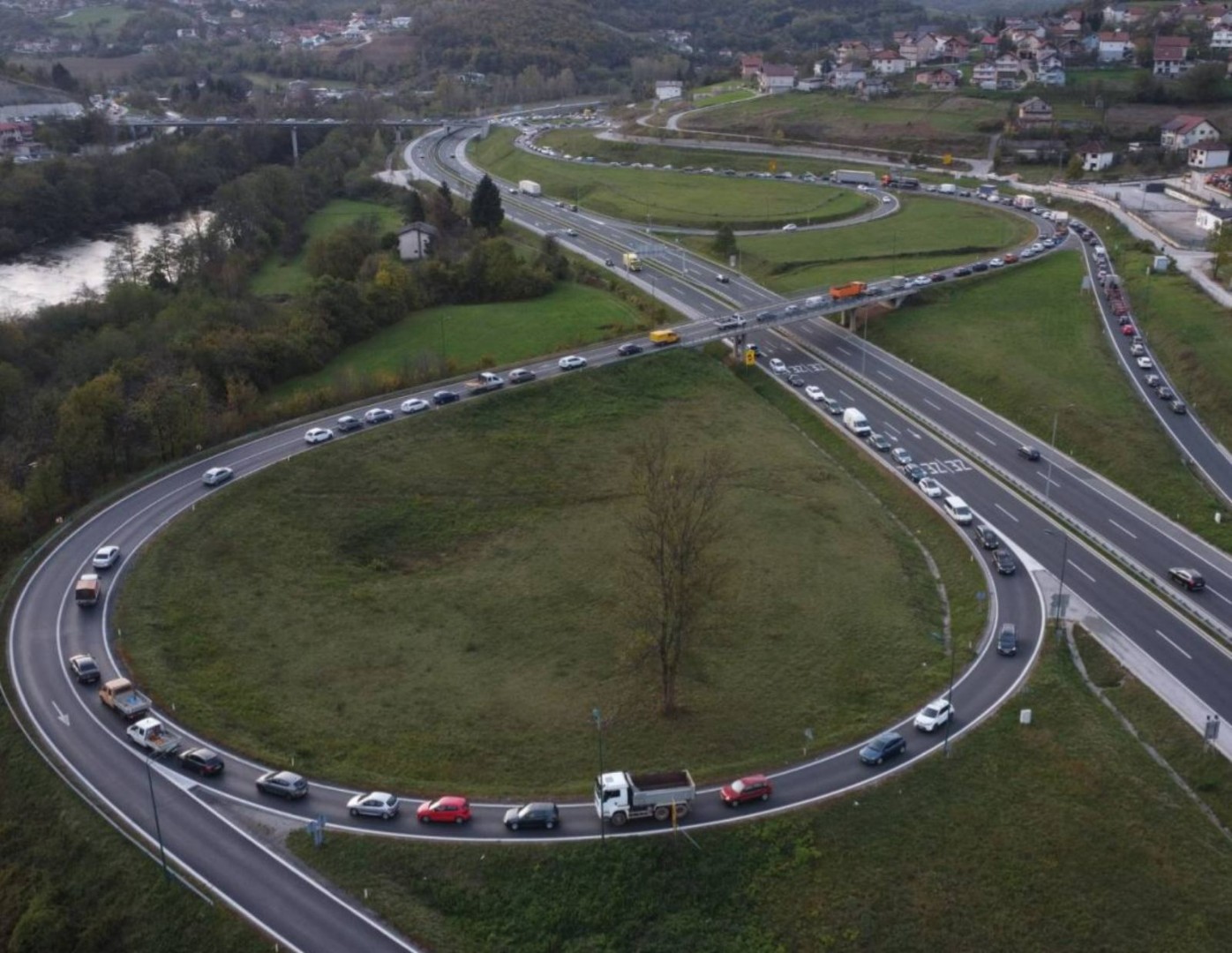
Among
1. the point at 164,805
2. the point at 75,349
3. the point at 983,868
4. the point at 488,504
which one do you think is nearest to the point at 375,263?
the point at 75,349

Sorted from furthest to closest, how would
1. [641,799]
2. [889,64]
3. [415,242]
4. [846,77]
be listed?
1. [889,64]
2. [846,77]
3. [415,242]
4. [641,799]

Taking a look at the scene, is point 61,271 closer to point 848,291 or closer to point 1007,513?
point 848,291

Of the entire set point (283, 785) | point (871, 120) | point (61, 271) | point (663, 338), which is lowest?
point (61, 271)

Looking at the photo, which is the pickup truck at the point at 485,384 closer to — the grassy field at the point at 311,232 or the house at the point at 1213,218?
Answer: the grassy field at the point at 311,232

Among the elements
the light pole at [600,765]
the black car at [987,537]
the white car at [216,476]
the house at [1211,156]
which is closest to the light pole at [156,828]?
the light pole at [600,765]

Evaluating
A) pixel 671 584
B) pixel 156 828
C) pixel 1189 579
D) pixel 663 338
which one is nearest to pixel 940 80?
pixel 663 338

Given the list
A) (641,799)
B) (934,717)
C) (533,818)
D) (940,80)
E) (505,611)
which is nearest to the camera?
(533,818)
